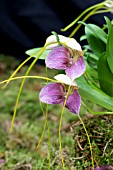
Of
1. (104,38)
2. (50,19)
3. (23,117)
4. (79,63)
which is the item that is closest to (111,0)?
(104,38)

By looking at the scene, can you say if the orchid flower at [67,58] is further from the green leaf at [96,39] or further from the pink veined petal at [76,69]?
the green leaf at [96,39]

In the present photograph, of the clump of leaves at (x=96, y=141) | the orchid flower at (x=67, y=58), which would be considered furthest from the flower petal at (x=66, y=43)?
the clump of leaves at (x=96, y=141)

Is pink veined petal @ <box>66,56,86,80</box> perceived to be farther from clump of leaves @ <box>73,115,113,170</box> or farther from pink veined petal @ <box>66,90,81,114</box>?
clump of leaves @ <box>73,115,113,170</box>

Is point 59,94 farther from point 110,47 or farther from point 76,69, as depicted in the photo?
point 110,47

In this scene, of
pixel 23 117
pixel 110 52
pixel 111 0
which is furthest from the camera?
pixel 23 117

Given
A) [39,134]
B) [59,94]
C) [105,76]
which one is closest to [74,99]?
[59,94]

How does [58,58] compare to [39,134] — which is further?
[39,134]

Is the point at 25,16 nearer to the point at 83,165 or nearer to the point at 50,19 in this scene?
the point at 50,19
